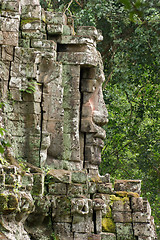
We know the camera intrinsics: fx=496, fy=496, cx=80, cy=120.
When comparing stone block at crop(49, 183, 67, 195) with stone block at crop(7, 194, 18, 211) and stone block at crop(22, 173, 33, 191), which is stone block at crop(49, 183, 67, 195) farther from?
stone block at crop(7, 194, 18, 211)

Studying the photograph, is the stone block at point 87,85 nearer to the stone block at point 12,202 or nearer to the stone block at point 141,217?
the stone block at point 141,217

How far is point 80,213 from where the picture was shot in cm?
969

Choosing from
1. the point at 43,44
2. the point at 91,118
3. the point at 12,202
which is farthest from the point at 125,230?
the point at 43,44

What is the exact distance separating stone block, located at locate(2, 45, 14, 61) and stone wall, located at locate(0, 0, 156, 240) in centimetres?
2

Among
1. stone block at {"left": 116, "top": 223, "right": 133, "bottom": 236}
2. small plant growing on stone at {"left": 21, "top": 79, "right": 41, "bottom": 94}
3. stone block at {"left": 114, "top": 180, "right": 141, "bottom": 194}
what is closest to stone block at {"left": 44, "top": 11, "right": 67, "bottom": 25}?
small plant growing on stone at {"left": 21, "top": 79, "right": 41, "bottom": 94}

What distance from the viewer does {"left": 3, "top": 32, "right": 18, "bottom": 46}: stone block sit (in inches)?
387

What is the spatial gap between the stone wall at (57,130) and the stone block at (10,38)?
0.8 inches

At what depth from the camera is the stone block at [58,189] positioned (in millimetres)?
9891

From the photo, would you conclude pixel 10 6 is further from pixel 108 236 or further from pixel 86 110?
pixel 108 236

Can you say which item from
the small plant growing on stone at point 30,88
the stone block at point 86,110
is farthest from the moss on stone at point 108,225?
the small plant growing on stone at point 30,88

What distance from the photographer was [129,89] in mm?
18062

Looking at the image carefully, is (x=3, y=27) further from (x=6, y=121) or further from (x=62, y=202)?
(x=62, y=202)

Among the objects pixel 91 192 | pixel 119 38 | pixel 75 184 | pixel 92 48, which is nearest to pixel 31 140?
pixel 75 184

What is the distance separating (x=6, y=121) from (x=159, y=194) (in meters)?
10.2
